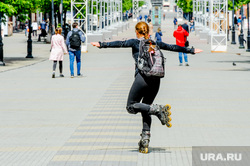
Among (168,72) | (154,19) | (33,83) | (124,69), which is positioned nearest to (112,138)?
(33,83)

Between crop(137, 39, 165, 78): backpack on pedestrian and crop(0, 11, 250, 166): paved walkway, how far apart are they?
108 cm

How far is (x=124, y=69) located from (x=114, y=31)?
37159mm

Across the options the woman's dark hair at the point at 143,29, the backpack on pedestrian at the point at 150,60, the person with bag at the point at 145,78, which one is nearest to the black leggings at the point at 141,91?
the person with bag at the point at 145,78

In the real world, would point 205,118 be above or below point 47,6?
below

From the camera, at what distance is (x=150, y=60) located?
8164mm

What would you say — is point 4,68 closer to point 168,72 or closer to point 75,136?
point 168,72

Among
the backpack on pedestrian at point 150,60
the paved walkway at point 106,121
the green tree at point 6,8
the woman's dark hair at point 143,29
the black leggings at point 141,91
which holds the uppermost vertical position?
the green tree at point 6,8

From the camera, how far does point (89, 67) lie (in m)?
25.2

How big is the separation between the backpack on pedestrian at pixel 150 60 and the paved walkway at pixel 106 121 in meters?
1.08

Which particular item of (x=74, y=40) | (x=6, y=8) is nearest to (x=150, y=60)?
(x=74, y=40)

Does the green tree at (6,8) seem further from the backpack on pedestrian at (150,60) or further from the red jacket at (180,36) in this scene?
the backpack on pedestrian at (150,60)

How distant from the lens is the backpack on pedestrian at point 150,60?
8.07 m

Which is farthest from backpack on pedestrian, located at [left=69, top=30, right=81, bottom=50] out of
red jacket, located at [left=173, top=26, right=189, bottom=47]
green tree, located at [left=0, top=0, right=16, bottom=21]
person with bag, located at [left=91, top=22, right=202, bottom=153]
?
person with bag, located at [left=91, top=22, right=202, bottom=153]

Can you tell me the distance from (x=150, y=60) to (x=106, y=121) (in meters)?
3.16
